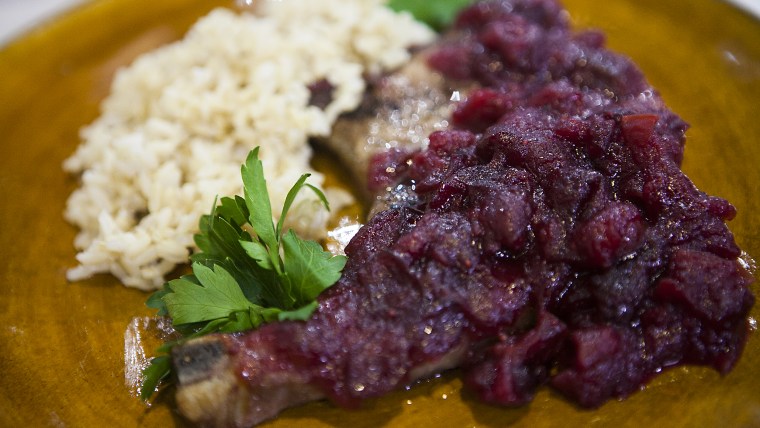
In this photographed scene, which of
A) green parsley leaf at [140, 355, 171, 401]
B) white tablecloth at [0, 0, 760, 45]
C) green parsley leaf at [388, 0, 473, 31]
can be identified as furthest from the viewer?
white tablecloth at [0, 0, 760, 45]

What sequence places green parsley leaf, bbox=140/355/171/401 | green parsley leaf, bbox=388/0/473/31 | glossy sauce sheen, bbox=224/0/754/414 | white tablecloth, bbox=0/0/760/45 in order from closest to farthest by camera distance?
glossy sauce sheen, bbox=224/0/754/414, green parsley leaf, bbox=140/355/171/401, green parsley leaf, bbox=388/0/473/31, white tablecloth, bbox=0/0/760/45

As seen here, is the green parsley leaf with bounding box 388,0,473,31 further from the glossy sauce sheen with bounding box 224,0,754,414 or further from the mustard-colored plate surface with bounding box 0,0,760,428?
the glossy sauce sheen with bounding box 224,0,754,414

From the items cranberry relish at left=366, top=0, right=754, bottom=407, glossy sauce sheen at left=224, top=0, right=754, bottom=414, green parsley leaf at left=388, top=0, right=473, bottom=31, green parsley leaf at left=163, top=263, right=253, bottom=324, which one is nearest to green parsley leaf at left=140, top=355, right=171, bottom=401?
green parsley leaf at left=163, top=263, right=253, bottom=324

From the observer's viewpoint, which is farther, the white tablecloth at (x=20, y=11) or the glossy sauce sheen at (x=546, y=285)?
the white tablecloth at (x=20, y=11)

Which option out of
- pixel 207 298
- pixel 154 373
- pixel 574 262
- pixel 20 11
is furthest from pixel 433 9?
pixel 20 11

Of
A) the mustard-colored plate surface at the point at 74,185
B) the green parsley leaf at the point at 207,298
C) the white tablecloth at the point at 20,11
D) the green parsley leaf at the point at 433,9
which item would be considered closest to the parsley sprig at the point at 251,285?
the green parsley leaf at the point at 207,298

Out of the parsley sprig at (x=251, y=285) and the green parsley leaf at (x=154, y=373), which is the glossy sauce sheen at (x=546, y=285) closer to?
the parsley sprig at (x=251, y=285)

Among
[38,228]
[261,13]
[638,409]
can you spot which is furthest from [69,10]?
[638,409]
